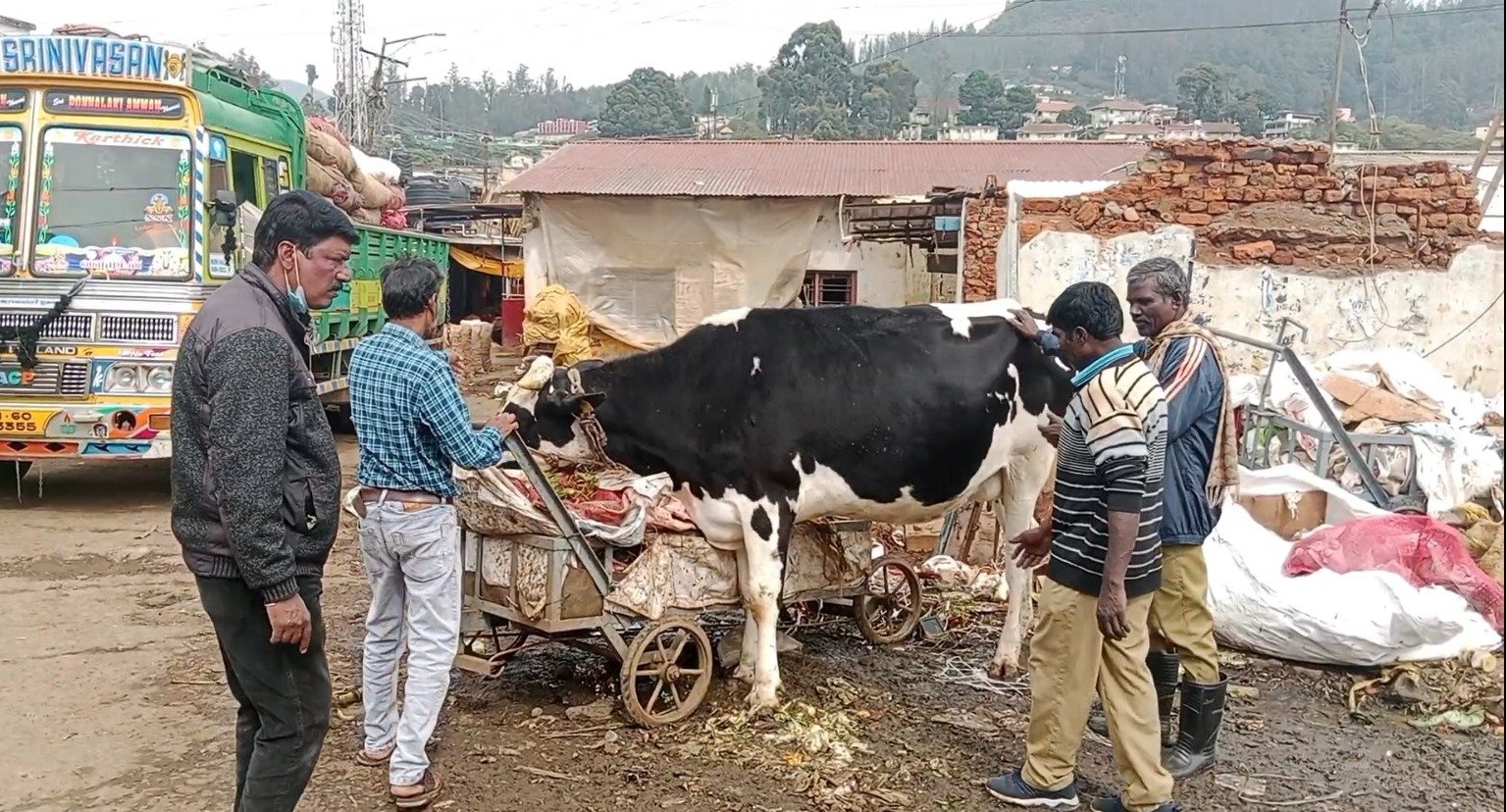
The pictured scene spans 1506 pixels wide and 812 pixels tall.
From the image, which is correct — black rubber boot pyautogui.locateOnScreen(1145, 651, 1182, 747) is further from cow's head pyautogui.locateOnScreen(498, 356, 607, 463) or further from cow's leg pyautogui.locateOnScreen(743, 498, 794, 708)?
cow's head pyautogui.locateOnScreen(498, 356, 607, 463)

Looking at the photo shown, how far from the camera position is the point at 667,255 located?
17.4m

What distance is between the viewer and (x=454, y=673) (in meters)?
5.13

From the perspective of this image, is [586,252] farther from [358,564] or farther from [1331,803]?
[1331,803]

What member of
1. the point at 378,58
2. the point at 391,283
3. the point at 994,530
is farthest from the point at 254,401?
the point at 378,58

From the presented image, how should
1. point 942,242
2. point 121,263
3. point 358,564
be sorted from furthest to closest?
point 942,242 → point 121,263 → point 358,564

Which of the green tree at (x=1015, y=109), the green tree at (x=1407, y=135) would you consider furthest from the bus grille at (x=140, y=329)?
the green tree at (x=1015, y=109)

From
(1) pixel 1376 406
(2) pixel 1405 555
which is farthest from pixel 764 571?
(1) pixel 1376 406

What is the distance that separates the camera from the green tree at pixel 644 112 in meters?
57.3

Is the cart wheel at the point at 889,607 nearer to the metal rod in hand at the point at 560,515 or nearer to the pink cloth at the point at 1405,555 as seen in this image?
the metal rod in hand at the point at 560,515

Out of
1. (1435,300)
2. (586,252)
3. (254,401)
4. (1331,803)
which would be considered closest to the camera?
(254,401)

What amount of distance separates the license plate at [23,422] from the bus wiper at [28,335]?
319 millimetres

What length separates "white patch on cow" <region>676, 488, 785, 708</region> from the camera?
478 centimetres

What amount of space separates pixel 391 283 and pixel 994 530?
180 inches

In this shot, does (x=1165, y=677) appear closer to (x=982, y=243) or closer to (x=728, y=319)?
(x=728, y=319)
